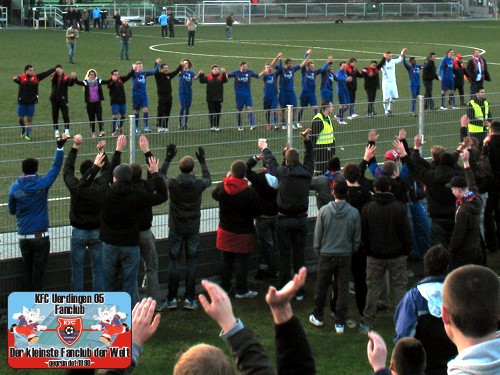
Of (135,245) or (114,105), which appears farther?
(114,105)

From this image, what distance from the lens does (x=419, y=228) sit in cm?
1261

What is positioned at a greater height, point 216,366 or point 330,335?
point 216,366

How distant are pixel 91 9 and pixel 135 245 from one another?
49776mm

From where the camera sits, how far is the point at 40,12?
181 ft

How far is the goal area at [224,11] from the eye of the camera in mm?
63875

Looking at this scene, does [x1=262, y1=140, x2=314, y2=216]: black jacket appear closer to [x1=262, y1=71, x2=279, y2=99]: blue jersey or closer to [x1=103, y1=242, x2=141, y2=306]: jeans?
[x1=103, y1=242, x2=141, y2=306]: jeans

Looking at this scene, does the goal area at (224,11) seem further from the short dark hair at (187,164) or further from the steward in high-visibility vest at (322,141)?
the short dark hair at (187,164)

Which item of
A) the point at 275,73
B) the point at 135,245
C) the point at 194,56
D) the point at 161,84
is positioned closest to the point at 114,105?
the point at 161,84

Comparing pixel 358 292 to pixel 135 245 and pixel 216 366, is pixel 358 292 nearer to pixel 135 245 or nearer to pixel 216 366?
pixel 135 245

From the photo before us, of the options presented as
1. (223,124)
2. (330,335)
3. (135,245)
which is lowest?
(330,335)

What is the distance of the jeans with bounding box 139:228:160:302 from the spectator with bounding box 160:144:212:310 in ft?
0.79

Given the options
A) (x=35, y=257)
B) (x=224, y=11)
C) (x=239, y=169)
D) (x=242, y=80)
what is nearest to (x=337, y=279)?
(x=239, y=169)

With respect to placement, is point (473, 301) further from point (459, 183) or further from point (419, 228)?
point (419, 228)

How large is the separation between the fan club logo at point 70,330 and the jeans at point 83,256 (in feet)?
17.9
